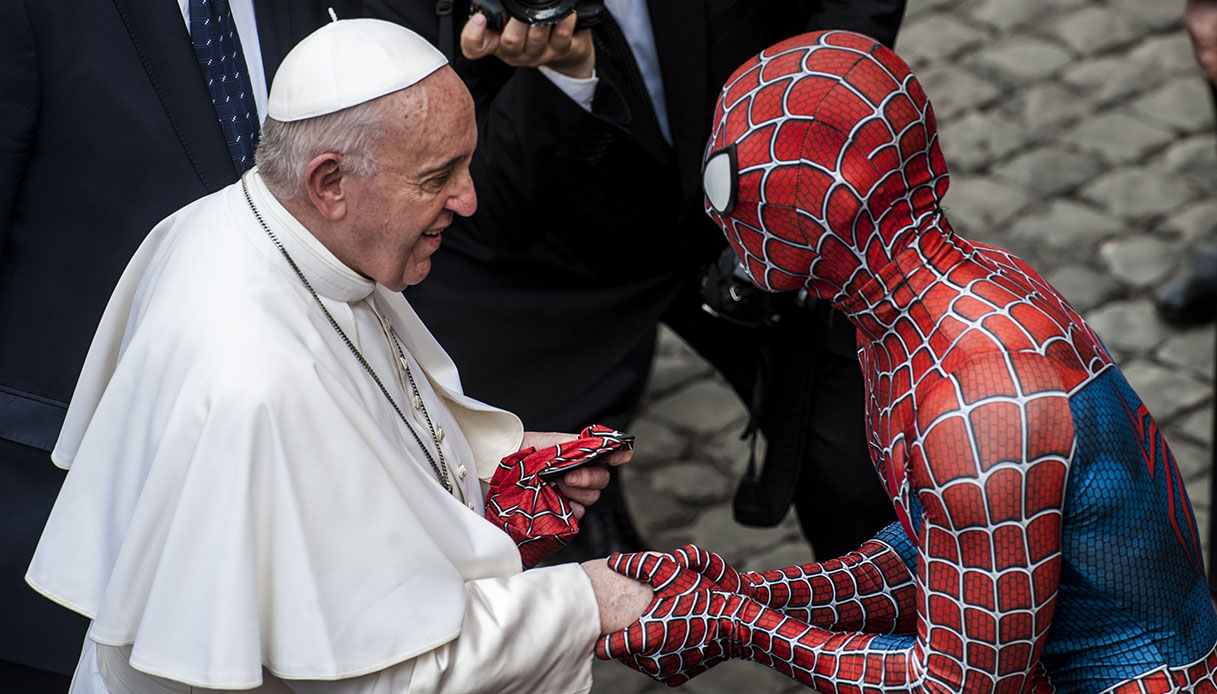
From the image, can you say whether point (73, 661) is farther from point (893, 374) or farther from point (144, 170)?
point (893, 374)

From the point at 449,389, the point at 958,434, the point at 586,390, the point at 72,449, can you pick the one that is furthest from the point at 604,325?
the point at 958,434

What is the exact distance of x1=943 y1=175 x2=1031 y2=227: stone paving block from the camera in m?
6.02

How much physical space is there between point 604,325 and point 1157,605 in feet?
6.71

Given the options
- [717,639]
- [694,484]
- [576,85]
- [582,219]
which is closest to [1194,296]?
[694,484]

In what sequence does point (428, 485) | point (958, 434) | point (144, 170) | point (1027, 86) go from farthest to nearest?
point (1027, 86), point (144, 170), point (428, 485), point (958, 434)

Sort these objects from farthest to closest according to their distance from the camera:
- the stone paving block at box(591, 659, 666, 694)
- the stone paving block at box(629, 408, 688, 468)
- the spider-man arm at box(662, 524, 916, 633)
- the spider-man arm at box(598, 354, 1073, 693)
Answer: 1. the stone paving block at box(629, 408, 688, 468)
2. the stone paving block at box(591, 659, 666, 694)
3. the spider-man arm at box(662, 524, 916, 633)
4. the spider-man arm at box(598, 354, 1073, 693)

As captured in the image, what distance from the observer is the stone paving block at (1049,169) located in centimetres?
618

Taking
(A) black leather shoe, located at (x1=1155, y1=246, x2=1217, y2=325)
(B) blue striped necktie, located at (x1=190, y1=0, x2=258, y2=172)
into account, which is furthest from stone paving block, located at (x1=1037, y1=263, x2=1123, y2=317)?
(B) blue striped necktie, located at (x1=190, y1=0, x2=258, y2=172)

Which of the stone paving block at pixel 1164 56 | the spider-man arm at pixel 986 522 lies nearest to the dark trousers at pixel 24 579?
the spider-man arm at pixel 986 522

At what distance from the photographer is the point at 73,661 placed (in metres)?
3.17

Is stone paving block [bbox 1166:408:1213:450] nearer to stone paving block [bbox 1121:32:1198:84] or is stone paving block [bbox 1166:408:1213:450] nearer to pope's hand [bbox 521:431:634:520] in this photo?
stone paving block [bbox 1121:32:1198:84]

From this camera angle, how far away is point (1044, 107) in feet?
21.6

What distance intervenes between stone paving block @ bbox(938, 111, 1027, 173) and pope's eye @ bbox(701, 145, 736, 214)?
4292mm

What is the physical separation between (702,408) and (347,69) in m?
3.33
